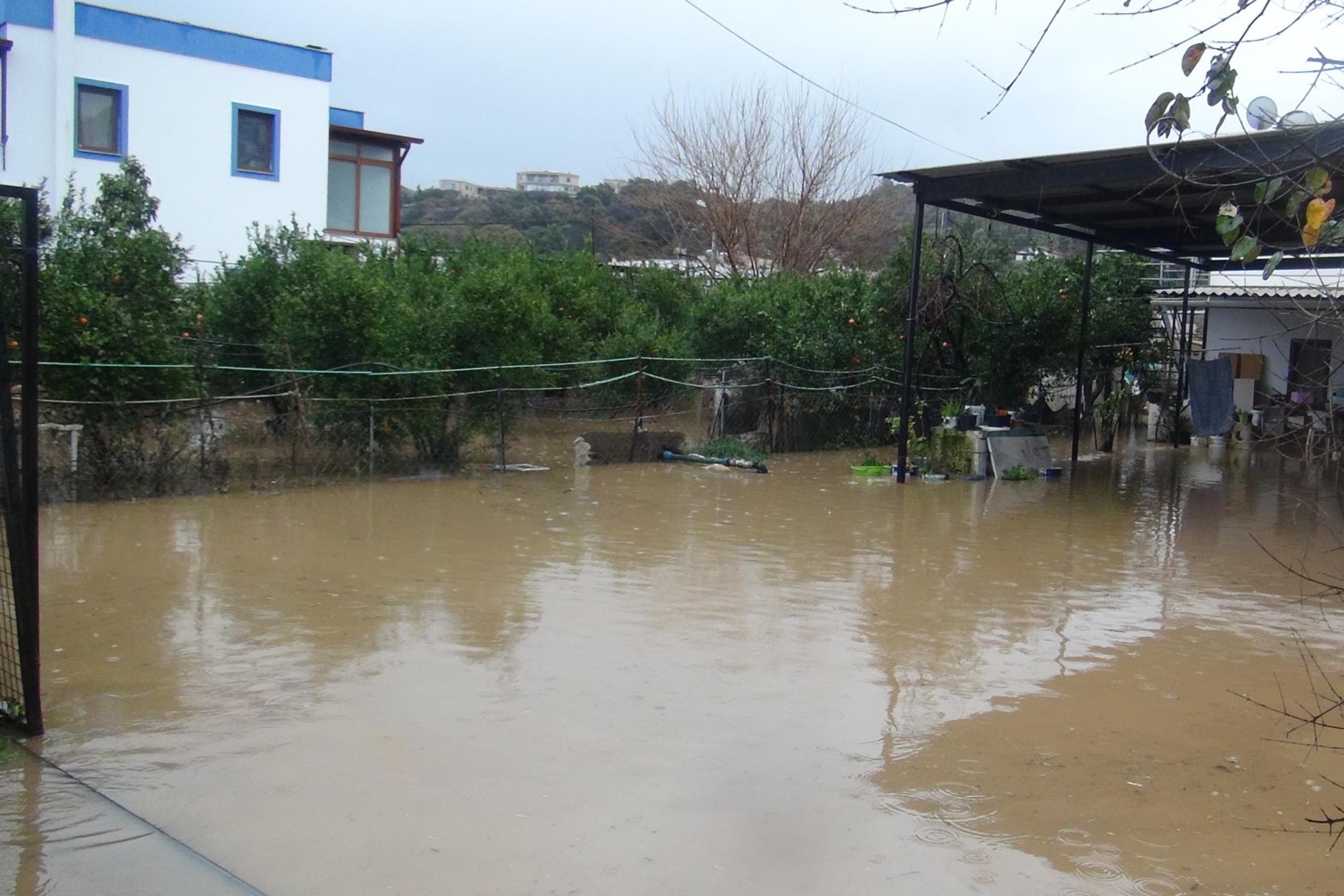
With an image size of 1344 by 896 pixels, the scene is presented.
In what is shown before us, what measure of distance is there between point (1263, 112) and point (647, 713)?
3943 mm

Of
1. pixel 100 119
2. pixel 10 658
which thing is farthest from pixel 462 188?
pixel 10 658

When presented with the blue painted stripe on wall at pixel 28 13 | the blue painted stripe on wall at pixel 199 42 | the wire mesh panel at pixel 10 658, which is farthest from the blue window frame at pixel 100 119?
the wire mesh panel at pixel 10 658

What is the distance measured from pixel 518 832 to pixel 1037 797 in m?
2.22

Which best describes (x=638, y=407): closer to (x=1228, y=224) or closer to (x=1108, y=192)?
(x=1108, y=192)

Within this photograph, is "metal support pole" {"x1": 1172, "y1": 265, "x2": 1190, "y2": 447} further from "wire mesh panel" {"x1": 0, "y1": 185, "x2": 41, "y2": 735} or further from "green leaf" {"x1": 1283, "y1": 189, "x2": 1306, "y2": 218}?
"wire mesh panel" {"x1": 0, "y1": 185, "x2": 41, "y2": 735}

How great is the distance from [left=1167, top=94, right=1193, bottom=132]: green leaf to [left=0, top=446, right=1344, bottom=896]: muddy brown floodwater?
1.95m

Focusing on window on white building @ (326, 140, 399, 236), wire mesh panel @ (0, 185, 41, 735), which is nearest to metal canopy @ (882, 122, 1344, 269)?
wire mesh panel @ (0, 185, 41, 735)

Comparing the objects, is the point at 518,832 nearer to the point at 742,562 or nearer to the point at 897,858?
the point at 897,858

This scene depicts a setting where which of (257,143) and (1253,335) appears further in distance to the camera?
(257,143)

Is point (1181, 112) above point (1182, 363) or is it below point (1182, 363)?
above

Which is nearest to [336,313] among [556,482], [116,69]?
[556,482]

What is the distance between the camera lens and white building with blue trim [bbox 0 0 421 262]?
2142cm

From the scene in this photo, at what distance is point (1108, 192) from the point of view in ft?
49.4

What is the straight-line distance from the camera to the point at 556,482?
1455 cm
